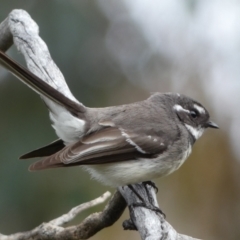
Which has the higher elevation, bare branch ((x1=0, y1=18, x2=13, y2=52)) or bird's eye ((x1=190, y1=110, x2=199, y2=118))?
bare branch ((x1=0, y1=18, x2=13, y2=52))

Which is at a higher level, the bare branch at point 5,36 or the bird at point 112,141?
the bare branch at point 5,36

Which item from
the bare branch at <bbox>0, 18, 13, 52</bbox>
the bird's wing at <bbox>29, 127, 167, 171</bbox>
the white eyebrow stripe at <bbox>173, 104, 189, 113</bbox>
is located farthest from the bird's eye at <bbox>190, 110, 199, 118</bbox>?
the bare branch at <bbox>0, 18, 13, 52</bbox>

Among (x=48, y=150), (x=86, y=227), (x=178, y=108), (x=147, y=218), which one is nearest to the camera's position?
(x=147, y=218)

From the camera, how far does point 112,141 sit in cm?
387

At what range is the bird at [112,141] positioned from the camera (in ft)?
12.2

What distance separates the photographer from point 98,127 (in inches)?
154

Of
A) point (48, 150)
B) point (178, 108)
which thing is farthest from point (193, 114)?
point (48, 150)

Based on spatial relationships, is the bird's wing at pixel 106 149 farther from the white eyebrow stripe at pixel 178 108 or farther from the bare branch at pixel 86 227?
the white eyebrow stripe at pixel 178 108

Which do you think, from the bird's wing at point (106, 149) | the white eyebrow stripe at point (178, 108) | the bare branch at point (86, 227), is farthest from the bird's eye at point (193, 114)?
the bare branch at point (86, 227)

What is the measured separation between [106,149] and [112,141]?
0.23ft

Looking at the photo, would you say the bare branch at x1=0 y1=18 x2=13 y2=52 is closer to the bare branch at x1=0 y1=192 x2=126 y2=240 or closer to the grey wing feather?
the grey wing feather

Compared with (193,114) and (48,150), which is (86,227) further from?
(193,114)

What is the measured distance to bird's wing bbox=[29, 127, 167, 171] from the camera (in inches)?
142

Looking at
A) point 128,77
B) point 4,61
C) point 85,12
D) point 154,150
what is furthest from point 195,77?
point 4,61
